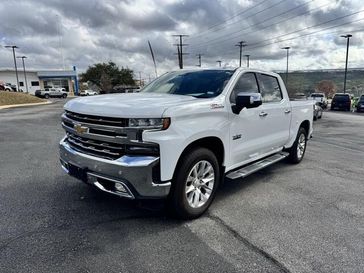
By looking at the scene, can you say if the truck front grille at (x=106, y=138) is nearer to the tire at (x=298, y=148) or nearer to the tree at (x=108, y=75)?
the tire at (x=298, y=148)

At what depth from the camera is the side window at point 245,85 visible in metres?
4.46

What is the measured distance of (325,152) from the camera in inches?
326

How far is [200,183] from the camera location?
4.00m

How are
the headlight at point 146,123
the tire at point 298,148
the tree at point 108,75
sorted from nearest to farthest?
1. the headlight at point 146,123
2. the tire at point 298,148
3. the tree at point 108,75

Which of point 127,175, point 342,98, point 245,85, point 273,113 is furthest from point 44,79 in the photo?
point 127,175

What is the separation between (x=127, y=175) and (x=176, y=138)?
648 mm

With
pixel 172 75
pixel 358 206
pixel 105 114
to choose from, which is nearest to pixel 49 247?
pixel 105 114

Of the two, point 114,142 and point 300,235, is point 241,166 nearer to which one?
point 300,235

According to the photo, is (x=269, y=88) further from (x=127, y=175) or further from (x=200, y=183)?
(x=127, y=175)

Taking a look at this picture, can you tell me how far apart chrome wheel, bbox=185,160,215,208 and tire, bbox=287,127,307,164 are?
10.0 feet

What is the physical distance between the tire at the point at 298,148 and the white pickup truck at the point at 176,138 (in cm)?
154

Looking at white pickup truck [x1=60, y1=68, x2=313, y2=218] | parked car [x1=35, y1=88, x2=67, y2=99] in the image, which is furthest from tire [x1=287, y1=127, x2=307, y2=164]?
parked car [x1=35, y1=88, x2=67, y2=99]

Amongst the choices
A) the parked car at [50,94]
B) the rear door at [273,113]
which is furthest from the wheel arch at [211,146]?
the parked car at [50,94]

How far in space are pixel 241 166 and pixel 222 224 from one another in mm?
1191
